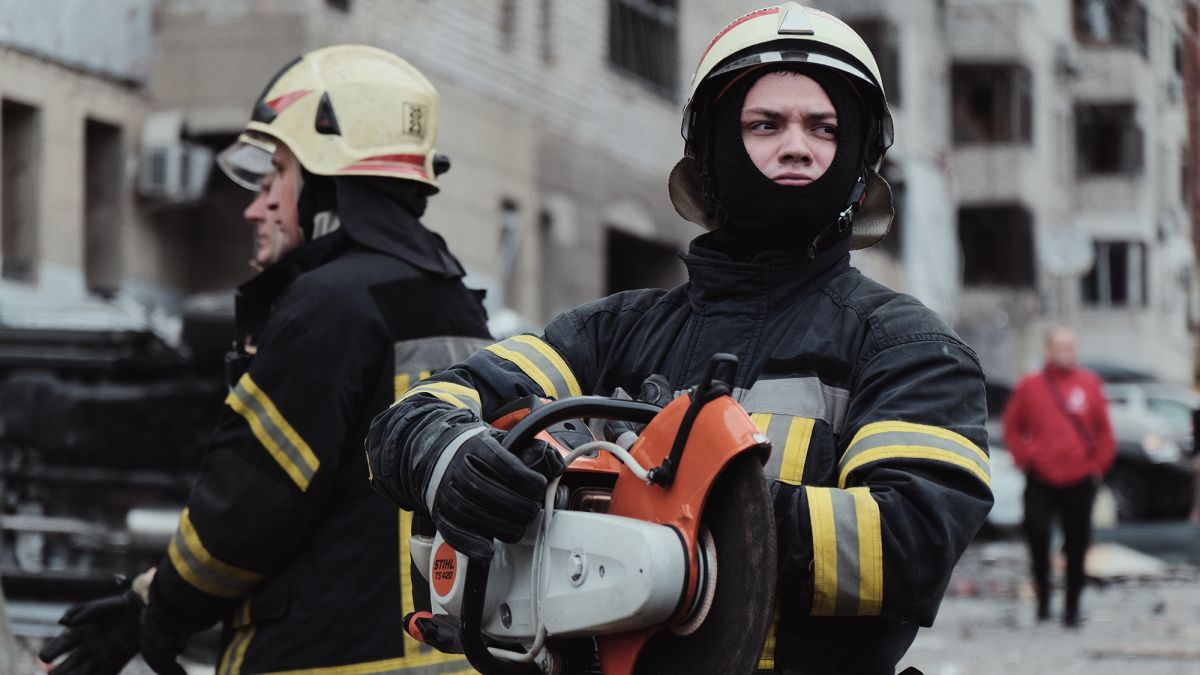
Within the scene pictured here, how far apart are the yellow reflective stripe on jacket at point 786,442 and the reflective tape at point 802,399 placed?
0.04 ft

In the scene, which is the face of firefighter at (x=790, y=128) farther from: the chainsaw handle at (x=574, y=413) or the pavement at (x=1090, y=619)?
the pavement at (x=1090, y=619)

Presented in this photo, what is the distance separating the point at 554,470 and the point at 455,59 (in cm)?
1751

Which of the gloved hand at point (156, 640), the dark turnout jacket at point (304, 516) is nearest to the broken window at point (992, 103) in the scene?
the dark turnout jacket at point (304, 516)

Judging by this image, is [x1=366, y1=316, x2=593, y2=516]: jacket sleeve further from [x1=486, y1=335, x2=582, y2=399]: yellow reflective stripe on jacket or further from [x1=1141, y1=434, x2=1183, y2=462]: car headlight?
[x1=1141, y1=434, x2=1183, y2=462]: car headlight

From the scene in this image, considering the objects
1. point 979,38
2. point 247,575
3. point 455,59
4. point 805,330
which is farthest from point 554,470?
point 979,38

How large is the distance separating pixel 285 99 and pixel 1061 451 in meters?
9.30

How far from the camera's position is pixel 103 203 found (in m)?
16.5

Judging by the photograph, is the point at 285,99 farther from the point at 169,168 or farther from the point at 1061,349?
the point at 169,168

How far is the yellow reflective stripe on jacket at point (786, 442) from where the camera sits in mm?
2658

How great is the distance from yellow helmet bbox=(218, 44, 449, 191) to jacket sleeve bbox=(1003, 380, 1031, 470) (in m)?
9.15

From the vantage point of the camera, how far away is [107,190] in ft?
54.2

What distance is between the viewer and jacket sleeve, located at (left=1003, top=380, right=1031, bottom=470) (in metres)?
13.3

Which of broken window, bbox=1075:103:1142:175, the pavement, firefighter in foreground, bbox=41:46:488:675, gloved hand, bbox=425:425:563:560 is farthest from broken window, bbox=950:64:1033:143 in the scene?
gloved hand, bbox=425:425:563:560

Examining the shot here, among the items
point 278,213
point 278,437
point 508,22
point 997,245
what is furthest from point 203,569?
point 997,245
